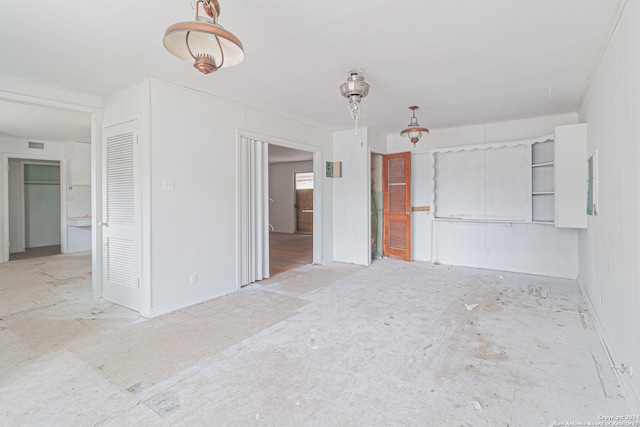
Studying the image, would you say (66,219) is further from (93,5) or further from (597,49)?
(597,49)

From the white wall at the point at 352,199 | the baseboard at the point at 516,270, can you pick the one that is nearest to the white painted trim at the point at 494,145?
the white wall at the point at 352,199

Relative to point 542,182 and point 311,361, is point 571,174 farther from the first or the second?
point 311,361

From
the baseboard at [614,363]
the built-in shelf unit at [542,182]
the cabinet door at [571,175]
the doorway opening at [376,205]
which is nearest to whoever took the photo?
the baseboard at [614,363]

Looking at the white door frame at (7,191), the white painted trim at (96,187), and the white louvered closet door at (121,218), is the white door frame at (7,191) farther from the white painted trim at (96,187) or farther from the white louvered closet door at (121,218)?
the white louvered closet door at (121,218)

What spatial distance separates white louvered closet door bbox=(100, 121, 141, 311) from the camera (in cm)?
358

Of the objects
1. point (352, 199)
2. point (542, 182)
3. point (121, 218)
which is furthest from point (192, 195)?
point (542, 182)

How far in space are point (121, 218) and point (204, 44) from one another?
9.35 ft

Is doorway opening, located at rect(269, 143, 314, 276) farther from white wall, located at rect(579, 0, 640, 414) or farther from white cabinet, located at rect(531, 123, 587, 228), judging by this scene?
white wall, located at rect(579, 0, 640, 414)

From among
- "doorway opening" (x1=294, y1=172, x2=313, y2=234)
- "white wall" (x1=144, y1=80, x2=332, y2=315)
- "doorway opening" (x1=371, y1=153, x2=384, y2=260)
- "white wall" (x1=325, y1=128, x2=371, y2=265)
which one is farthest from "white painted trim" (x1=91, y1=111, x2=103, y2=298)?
"doorway opening" (x1=294, y1=172, x2=313, y2=234)

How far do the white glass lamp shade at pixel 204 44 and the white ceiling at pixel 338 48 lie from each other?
0.61 meters

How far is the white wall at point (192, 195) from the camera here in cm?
352

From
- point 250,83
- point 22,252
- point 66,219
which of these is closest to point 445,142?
point 250,83

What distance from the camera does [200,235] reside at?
3949 millimetres

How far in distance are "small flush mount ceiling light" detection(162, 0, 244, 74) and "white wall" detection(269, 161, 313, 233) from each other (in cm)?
937
